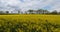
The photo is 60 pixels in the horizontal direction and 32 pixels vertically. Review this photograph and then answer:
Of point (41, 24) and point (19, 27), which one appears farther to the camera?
point (41, 24)

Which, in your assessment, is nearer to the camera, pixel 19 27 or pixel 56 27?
pixel 19 27

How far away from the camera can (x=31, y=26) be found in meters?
18.8

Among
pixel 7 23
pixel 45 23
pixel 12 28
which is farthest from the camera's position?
pixel 45 23

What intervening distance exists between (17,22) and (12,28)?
6.56ft

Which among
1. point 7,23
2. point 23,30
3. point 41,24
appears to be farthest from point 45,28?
point 7,23

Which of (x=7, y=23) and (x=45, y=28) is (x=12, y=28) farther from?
(x=45, y=28)

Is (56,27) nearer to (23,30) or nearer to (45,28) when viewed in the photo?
(45,28)

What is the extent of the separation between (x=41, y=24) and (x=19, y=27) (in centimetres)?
287

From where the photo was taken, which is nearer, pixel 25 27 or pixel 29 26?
pixel 25 27

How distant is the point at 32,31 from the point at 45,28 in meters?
1.83

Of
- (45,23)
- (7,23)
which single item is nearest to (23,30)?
(7,23)

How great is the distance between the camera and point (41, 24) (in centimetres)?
2005

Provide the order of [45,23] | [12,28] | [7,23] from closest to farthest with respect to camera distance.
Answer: [12,28]
[7,23]
[45,23]

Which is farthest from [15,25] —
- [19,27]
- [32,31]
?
[32,31]
